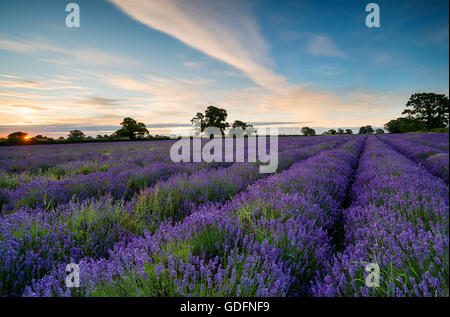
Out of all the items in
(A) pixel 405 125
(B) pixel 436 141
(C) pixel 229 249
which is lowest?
(C) pixel 229 249

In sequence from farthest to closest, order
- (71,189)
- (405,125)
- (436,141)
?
(405,125) < (436,141) < (71,189)

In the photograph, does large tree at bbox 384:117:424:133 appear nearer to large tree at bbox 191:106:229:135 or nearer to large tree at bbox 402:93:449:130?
large tree at bbox 402:93:449:130

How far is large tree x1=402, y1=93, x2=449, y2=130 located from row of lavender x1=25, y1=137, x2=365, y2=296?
6366cm

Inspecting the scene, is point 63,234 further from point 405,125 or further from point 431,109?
point 405,125

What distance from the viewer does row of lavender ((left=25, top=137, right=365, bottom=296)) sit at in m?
1.26

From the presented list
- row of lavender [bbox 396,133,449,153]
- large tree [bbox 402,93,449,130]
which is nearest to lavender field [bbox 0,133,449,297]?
row of lavender [bbox 396,133,449,153]

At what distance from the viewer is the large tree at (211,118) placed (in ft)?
158

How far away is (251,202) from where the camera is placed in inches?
104

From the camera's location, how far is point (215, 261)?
4.67ft

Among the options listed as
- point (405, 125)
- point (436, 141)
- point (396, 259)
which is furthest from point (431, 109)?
point (396, 259)

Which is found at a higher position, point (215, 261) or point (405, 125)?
point (405, 125)

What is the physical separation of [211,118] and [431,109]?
162 ft

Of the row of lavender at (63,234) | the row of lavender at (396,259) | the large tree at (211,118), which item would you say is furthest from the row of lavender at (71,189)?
the large tree at (211,118)

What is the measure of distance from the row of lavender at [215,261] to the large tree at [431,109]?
209ft
